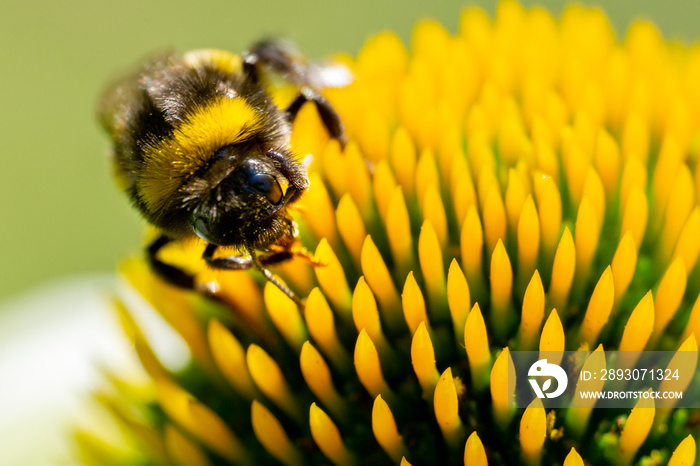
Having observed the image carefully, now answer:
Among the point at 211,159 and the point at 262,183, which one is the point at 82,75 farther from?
the point at 262,183

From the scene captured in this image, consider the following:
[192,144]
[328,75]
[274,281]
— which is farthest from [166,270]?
[328,75]

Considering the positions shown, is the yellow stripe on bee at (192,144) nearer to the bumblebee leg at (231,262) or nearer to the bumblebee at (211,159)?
the bumblebee at (211,159)

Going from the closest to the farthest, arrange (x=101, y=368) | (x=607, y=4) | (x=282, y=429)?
1. (x=282, y=429)
2. (x=101, y=368)
3. (x=607, y=4)

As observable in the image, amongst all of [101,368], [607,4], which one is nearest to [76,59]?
[607,4]

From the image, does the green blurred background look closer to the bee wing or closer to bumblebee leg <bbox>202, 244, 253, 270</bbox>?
the bee wing

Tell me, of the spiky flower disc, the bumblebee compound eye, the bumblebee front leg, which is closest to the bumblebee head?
the bumblebee compound eye

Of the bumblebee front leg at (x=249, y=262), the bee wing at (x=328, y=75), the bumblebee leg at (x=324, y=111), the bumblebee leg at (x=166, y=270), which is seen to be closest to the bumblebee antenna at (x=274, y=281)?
the bumblebee front leg at (x=249, y=262)

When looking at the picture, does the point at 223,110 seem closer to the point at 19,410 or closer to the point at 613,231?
the point at 613,231
